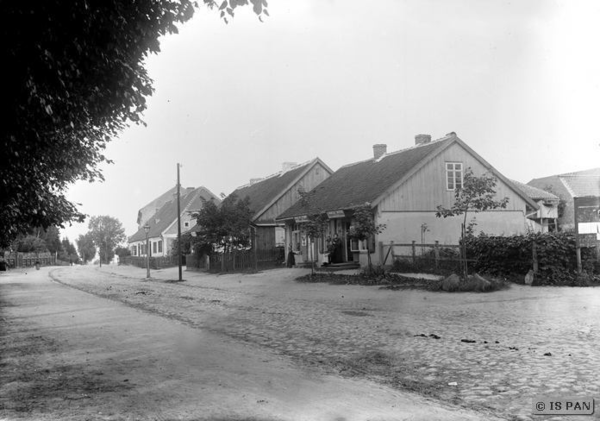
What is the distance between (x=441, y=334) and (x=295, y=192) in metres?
30.2

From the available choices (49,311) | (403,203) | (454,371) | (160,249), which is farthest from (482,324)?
(160,249)

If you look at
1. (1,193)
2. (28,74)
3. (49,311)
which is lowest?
(49,311)

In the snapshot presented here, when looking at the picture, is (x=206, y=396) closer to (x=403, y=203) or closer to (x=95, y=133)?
(x=95, y=133)

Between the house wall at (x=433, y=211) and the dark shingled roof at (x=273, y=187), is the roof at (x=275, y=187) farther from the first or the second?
the house wall at (x=433, y=211)

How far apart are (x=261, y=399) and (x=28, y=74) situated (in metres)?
5.14

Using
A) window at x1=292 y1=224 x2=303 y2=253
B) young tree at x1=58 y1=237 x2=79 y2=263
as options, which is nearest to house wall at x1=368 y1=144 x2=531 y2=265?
window at x1=292 y1=224 x2=303 y2=253

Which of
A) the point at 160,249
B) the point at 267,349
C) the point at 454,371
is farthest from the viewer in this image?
the point at 160,249

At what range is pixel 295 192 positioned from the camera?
3934cm

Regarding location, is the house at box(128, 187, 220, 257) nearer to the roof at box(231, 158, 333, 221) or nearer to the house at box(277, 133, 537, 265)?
the roof at box(231, 158, 333, 221)

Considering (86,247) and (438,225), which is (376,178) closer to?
(438,225)

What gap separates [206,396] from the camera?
5.58 metres

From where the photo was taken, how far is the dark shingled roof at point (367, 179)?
27.1 meters

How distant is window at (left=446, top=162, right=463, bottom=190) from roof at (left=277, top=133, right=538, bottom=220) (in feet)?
3.11

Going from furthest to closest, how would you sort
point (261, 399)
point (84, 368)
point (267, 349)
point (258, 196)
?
point (258, 196) < point (267, 349) < point (84, 368) < point (261, 399)
